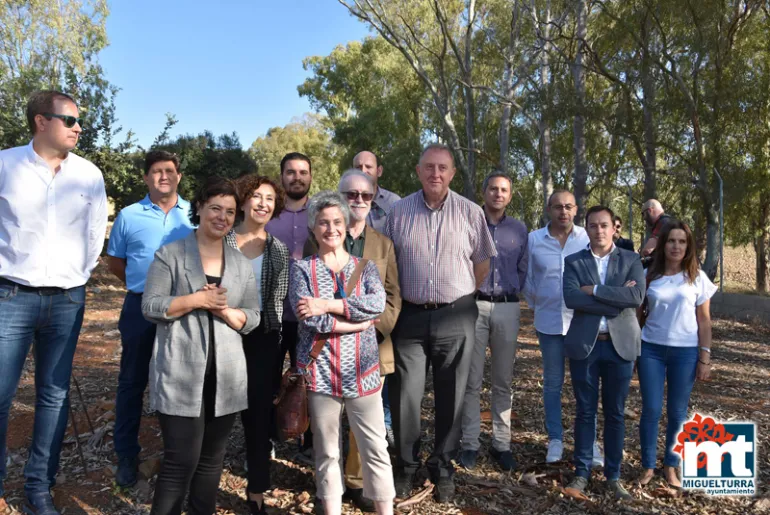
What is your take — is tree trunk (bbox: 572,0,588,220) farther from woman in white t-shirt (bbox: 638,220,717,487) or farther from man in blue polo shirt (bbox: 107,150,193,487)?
man in blue polo shirt (bbox: 107,150,193,487)

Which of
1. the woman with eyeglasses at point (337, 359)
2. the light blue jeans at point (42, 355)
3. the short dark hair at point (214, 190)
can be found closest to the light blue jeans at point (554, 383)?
the woman with eyeglasses at point (337, 359)

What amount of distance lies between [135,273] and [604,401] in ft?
10.3

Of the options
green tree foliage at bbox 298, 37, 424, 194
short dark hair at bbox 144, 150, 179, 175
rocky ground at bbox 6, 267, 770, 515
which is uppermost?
green tree foliage at bbox 298, 37, 424, 194

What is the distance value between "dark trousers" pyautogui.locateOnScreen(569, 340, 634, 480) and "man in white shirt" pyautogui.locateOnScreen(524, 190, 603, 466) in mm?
427

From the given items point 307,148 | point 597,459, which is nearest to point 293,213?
point 597,459

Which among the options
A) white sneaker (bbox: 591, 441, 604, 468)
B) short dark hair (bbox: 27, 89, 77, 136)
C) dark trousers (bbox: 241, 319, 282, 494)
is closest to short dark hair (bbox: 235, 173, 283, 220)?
dark trousers (bbox: 241, 319, 282, 494)

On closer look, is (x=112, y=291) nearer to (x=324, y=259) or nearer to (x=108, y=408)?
(x=108, y=408)

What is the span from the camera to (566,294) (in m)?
3.86

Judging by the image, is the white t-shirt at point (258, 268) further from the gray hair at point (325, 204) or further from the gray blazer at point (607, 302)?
the gray blazer at point (607, 302)

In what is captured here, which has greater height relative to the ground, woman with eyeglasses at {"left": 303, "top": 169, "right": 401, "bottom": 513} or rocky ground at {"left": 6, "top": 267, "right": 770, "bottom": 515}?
woman with eyeglasses at {"left": 303, "top": 169, "right": 401, "bottom": 513}

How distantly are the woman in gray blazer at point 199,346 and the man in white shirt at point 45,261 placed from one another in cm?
84

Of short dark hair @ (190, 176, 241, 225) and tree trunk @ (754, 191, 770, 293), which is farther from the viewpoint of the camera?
tree trunk @ (754, 191, 770, 293)

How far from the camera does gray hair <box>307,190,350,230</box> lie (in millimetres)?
3174

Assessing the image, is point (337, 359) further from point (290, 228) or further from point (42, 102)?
point (42, 102)
